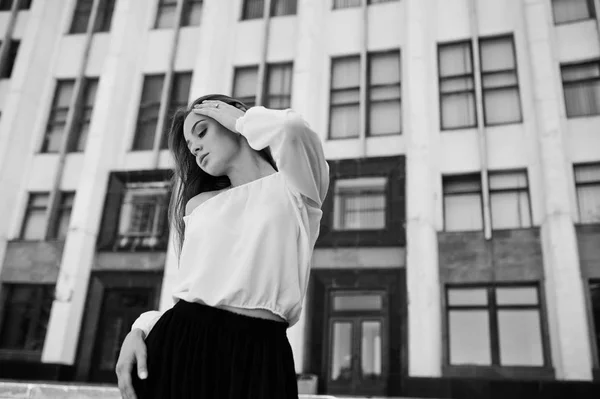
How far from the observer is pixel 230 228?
1484mm

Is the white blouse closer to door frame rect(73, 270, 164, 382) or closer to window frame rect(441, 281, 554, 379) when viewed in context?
window frame rect(441, 281, 554, 379)

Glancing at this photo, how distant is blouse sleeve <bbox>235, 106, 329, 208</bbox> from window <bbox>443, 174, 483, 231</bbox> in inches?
514

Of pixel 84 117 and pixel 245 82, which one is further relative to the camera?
pixel 84 117

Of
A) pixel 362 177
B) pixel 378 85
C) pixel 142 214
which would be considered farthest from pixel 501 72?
pixel 142 214

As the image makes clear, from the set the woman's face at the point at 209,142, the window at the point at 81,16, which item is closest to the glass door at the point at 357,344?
the woman's face at the point at 209,142

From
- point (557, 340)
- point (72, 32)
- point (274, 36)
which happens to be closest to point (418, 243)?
point (557, 340)

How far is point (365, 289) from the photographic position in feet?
45.4

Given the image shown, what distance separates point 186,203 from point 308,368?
12.2 meters

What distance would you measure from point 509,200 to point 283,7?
937 centimetres

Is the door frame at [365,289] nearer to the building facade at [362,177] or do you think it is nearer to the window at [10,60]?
the building facade at [362,177]

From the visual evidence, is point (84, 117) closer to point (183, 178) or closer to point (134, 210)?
point (134, 210)

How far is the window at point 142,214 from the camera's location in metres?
15.8

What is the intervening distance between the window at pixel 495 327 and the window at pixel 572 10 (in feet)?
24.6

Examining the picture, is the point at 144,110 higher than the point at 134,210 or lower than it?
higher
